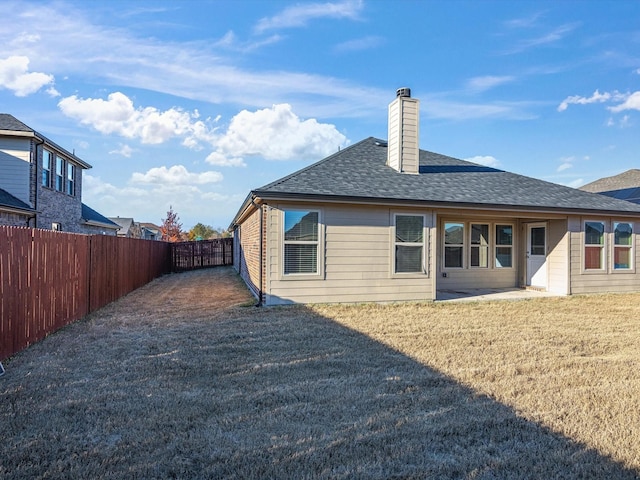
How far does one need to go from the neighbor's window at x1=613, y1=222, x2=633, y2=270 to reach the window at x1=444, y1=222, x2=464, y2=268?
428 cm

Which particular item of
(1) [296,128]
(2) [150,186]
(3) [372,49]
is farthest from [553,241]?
(2) [150,186]

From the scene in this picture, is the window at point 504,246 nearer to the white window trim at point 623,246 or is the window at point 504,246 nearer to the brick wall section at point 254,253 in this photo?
the white window trim at point 623,246

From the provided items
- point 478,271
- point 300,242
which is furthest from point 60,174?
point 478,271

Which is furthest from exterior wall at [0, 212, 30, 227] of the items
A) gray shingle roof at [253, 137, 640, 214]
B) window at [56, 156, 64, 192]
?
gray shingle roof at [253, 137, 640, 214]

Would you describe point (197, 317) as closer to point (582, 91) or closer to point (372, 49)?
point (372, 49)

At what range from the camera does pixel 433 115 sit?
597 inches

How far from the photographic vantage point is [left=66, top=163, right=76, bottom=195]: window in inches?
690

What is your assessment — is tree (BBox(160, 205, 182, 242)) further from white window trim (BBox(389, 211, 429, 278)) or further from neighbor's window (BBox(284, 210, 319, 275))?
white window trim (BBox(389, 211, 429, 278))

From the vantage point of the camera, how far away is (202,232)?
153 ft

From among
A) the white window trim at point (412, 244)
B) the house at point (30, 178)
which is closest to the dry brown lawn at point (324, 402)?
the white window trim at point (412, 244)

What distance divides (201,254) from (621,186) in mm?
23731

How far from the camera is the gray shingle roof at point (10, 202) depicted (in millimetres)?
12156

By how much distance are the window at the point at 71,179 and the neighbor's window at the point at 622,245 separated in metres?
20.1

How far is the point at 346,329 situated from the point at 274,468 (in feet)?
14.0
